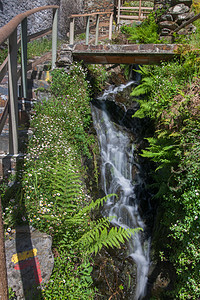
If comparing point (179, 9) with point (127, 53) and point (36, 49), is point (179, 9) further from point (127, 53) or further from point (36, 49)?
point (36, 49)

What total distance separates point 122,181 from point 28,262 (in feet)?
14.3

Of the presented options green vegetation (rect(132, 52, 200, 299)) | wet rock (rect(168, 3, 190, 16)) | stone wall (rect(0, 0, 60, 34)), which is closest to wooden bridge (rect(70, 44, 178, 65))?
green vegetation (rect(132, 52, 200, 299))

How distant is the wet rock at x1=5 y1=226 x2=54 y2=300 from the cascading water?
2769 mm

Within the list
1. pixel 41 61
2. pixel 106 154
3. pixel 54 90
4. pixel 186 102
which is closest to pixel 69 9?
pixel 41 61

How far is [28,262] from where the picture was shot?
→ 2836mm

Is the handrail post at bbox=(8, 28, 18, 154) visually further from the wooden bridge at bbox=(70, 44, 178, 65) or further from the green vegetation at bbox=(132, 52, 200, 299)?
the wooden bridge at bbox=(70, 44, 178, 65)

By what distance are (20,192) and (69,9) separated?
14.3m

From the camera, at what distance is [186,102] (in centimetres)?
461

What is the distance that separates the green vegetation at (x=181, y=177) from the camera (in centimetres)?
386

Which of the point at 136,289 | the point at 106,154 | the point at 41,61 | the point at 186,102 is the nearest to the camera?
the point at 186,102

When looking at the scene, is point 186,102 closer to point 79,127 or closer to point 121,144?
point 79,127

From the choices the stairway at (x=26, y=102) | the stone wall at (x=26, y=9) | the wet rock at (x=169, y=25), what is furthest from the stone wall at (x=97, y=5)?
the stairway at (x=26, y=102)

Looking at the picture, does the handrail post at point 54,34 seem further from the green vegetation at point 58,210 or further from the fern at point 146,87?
the fern at point 146,87

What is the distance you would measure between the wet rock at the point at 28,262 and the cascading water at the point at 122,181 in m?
2.77
